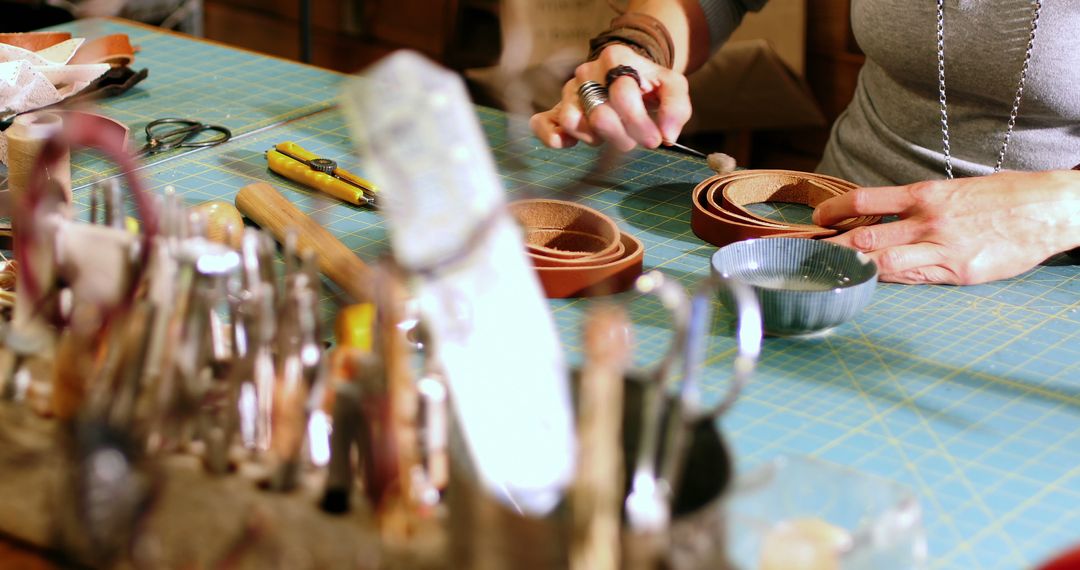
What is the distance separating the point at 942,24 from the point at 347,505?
1.05 m

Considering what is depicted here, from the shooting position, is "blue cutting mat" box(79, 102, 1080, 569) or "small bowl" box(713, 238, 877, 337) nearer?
"blue cutting mat" box(79, 102, 1080, 569)

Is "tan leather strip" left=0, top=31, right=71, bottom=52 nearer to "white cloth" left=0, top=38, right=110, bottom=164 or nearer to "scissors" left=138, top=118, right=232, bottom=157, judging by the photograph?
"white cloth" left=0, top=38, right=110, bottom=164

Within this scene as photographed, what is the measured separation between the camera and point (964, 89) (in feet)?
4.65

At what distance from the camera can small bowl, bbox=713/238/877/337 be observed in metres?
1.02

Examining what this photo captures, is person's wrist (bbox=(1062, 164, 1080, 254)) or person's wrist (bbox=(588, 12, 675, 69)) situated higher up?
person's wrist (bbox=(588, 12, 675, 69))

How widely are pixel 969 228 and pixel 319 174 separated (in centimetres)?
74

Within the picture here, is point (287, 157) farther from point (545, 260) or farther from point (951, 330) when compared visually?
point (951, 330)

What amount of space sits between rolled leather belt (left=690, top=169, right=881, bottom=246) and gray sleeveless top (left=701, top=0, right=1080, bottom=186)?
197 millimetres

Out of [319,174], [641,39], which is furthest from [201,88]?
[641,39]

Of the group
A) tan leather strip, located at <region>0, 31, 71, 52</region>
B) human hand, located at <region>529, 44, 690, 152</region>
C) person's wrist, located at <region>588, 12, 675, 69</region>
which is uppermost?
person's wrist, located at <region>588, 12, 675, 69</region>

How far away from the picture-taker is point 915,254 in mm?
1178

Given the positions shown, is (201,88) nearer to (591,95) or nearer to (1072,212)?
(591,95)

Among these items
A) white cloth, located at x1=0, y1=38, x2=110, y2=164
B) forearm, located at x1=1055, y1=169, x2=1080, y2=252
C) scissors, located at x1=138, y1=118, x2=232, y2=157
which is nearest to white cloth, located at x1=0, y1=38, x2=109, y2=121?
white cloth, located at x1=0, y1=38, x2=110, y2=164

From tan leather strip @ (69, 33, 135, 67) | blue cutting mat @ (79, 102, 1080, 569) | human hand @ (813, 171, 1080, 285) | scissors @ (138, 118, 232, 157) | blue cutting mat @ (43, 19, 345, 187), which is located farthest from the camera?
tan leather strip @ (69, 33, 135, 67)
